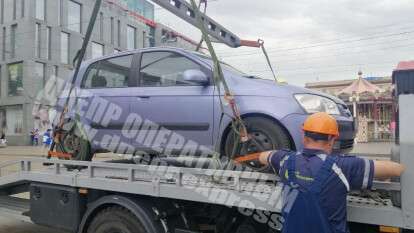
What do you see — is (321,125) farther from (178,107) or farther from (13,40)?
(13,40)

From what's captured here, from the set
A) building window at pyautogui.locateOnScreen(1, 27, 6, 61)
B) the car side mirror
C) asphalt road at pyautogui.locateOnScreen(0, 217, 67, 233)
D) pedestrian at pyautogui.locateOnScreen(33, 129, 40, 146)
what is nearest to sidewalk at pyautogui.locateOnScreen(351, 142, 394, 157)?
the car side mirror

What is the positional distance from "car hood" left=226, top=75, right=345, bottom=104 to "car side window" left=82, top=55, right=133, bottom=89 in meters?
1.32

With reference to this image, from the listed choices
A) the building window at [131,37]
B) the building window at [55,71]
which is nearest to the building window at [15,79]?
the building window at [55,71]

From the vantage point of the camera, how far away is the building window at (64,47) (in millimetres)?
37719

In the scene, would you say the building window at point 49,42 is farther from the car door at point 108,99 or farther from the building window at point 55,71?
the car door at point 108,99

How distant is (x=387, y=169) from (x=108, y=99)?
334cm

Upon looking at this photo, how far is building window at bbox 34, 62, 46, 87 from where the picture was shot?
3553 cm

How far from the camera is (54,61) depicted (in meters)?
36.8

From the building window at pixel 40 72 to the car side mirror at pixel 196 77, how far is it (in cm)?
3367

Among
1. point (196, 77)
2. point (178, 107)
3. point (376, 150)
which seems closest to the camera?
point (196, 77)

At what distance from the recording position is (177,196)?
386 centimetres

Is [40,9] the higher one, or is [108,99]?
[40,9]

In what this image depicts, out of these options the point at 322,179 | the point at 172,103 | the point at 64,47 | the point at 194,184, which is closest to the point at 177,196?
the point at 194,184

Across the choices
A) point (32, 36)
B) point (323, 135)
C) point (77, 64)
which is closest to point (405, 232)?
point (323, 135)
